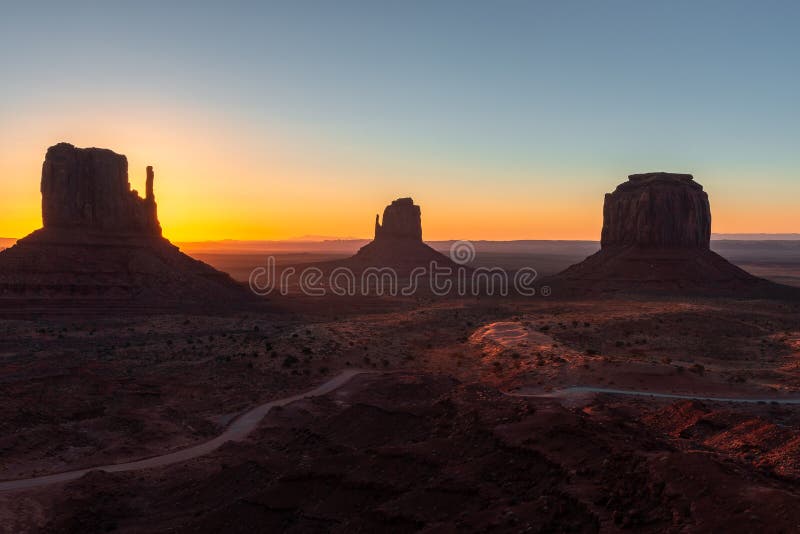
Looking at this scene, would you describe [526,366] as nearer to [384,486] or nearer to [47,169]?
[384,486]

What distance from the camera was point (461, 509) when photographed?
47.0ft

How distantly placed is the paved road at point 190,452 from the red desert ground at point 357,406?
0.44 ft

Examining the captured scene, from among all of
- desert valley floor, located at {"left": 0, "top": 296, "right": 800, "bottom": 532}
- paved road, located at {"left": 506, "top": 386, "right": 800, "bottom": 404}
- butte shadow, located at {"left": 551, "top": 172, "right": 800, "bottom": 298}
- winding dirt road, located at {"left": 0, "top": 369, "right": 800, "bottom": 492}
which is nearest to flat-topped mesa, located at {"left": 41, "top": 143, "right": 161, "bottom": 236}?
desert valley floor, located at {"left": 0, "top": 296, "right": 800, "bottom": 532}

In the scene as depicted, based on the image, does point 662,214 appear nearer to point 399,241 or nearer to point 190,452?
point 399,241

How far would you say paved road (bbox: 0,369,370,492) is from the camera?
19609 mm

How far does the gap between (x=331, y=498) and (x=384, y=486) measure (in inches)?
65.0

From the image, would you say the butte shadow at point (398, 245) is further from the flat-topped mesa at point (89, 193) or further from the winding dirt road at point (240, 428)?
the winding dirt road at point (240, 428)

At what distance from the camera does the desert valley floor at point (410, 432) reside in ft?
44.1

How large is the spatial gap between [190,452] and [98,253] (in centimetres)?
5565

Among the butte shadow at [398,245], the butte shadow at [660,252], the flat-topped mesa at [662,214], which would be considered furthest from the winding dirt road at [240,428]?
the butte shadow at [398,245]

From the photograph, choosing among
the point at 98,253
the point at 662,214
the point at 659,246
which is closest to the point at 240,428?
the point at 98,253

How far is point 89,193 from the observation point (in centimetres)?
7256

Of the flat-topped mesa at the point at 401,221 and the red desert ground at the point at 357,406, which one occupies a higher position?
the flat-topped mesa at the point at 401,221

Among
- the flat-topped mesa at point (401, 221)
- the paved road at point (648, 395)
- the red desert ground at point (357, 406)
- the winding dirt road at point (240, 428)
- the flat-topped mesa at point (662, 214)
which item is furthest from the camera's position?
the flat-topped mesa at point (401, 221)
